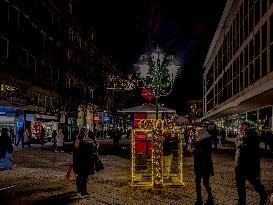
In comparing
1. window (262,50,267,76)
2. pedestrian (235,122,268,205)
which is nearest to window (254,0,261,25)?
window (262,50,267,76)

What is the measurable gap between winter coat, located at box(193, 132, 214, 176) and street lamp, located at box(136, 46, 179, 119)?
841cm

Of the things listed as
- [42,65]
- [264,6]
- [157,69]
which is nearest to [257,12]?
[264,6]

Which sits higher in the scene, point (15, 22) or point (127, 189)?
point (15, 22)

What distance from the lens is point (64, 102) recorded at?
53.2 meters

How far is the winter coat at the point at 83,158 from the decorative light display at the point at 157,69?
7.52 metres

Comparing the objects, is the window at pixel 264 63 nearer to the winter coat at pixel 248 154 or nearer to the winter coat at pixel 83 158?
the winter coat at pixel 83 158

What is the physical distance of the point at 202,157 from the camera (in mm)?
9312

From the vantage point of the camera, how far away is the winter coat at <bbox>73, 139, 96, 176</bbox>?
10594 mm

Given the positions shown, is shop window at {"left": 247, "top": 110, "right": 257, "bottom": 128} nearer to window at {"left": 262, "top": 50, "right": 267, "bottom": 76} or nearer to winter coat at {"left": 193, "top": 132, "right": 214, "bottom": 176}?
window at {"left": 262, "top": 50, "right": 267, "bottom": 76}

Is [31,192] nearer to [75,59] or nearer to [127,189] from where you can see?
[127,189]

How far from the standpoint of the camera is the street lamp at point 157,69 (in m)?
17.7

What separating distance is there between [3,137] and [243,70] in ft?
93.3

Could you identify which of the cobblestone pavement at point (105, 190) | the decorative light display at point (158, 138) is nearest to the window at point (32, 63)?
the cobblestone pavement at point (105, 190)

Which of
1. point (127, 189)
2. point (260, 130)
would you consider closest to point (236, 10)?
point (260, 130)
